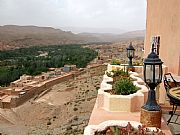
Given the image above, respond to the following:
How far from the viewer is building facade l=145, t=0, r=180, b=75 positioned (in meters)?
6.08

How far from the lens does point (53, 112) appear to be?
20125 millimetres

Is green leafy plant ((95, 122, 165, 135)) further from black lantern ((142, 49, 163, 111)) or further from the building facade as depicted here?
the building facade

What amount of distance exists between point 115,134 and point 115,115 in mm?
971

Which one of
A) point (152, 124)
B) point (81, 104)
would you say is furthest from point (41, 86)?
point (152, 124)

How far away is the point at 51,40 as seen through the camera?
9356cm

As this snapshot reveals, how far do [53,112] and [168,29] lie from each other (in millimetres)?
14586

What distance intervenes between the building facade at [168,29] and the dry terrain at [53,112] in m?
6.31

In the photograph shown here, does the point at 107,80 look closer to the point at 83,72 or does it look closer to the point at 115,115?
the point at 115,115

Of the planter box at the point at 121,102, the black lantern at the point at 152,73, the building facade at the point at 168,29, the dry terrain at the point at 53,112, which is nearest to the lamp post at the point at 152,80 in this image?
the black lantern at the point at 152,73

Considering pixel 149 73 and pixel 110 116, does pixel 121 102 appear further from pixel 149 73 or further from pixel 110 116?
pixel 149 73

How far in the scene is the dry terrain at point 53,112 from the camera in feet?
54.0

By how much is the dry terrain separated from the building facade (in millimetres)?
6306

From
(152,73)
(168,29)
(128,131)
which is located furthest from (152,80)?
(168,29)

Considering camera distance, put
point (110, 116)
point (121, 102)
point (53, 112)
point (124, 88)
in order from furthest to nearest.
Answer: point (53, 112) → point (124, 88) → point (121, 102) → point (110, 116)
